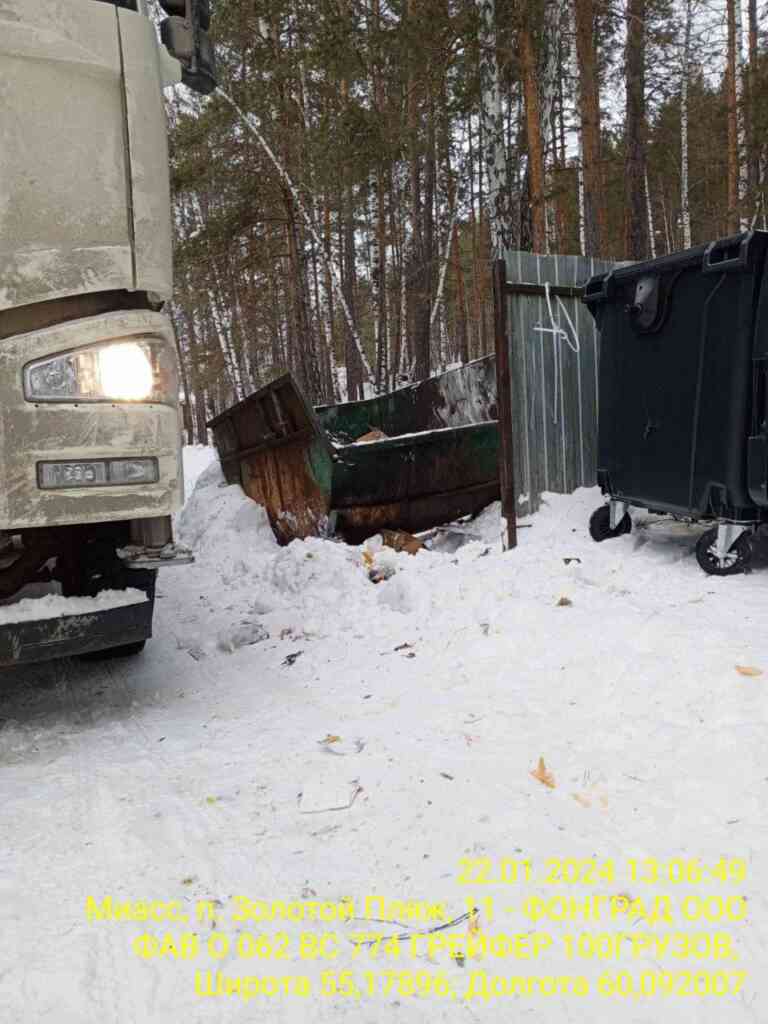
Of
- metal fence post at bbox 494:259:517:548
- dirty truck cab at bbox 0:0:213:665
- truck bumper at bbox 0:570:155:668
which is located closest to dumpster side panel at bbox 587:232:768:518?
metal fence post at bbox 494:259:517:548

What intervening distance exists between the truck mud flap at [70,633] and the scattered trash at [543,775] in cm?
161

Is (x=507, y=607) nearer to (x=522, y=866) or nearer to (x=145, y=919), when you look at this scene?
(x=522, y=866)

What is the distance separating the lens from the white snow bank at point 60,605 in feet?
8.80

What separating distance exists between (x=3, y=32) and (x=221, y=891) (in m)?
2.82

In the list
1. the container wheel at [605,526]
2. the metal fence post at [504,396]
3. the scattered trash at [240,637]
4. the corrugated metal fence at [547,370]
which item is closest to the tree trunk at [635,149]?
the corrugated metal fence at [547,370]

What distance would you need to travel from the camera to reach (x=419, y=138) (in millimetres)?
12719

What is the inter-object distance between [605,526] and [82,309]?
382cm

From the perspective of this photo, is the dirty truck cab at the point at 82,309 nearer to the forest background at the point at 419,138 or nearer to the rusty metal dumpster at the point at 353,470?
the rusty metal dumpster at the point at 353,470

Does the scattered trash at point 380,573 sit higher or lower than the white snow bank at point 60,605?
lower

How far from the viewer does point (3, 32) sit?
248 cm

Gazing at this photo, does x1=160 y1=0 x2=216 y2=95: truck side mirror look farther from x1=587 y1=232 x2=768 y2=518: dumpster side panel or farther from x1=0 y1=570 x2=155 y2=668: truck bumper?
x1=587 y1=232 x2=768 y2=518: dumpster side panel

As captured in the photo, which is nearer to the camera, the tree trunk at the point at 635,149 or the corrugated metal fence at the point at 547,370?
the corrugated metal fence at the point at 547,370

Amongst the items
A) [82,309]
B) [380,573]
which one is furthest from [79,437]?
[380,573]

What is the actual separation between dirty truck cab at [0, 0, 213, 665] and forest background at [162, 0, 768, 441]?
6.13 metres
